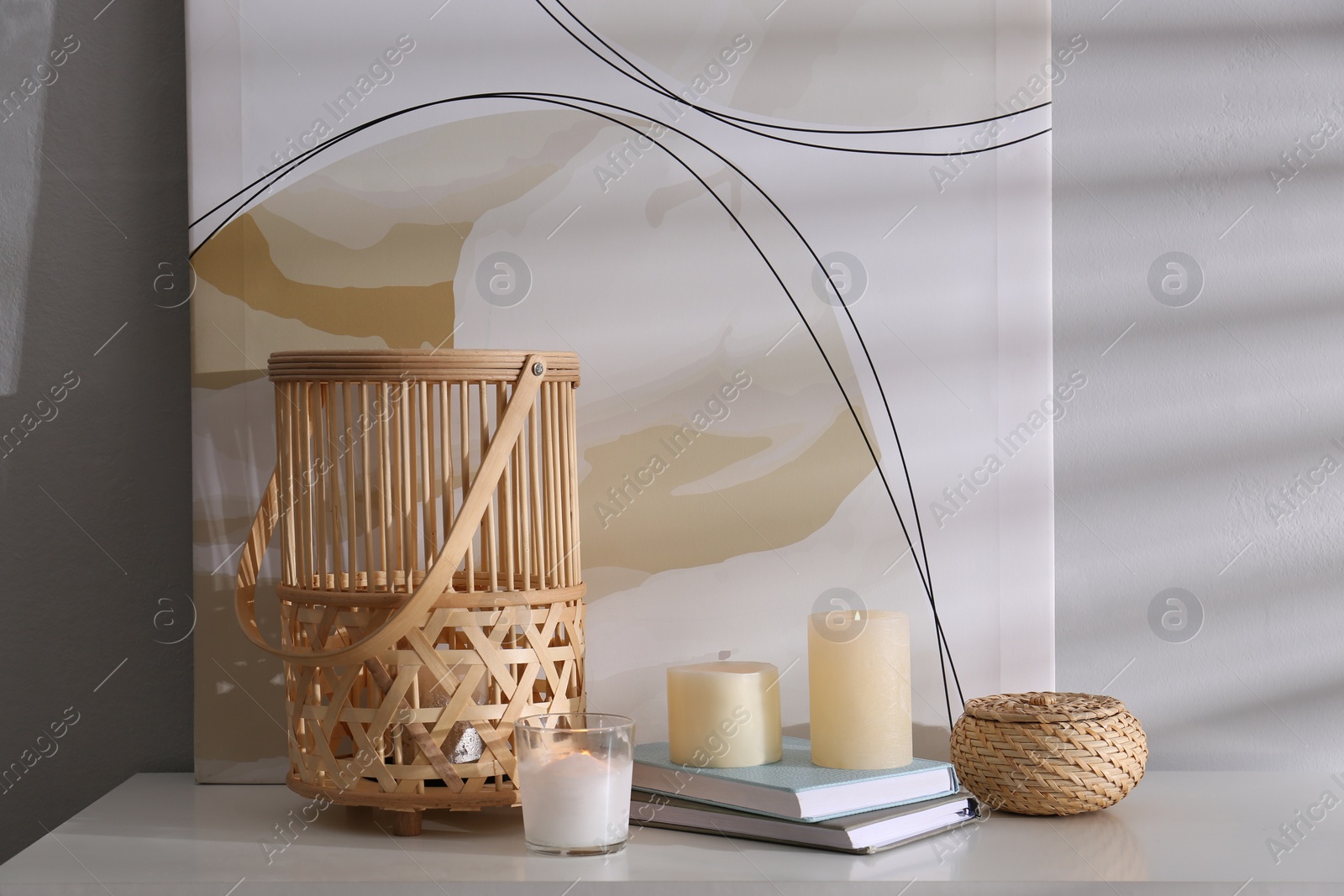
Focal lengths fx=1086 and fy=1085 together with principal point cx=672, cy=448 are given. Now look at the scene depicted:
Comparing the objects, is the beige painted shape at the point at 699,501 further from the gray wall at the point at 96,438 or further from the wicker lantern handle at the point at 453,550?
the gray wall at the point at 96,438

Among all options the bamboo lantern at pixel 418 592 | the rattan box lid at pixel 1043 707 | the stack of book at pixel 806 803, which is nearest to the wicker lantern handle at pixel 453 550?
the bamboo lantern at pixel 418 592

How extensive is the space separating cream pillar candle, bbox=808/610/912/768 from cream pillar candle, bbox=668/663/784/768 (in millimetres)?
42

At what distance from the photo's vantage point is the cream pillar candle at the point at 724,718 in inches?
31.6

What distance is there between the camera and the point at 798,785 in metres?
0.75

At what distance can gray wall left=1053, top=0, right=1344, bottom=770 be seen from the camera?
3.19 feet

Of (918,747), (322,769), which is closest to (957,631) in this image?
(918,747)

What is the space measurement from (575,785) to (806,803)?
16 centimetres

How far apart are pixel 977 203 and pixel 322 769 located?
713 millimetres

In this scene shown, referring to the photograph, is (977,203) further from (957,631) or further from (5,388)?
(5,388)

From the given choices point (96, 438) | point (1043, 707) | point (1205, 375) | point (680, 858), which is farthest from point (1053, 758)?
point (96, 438)

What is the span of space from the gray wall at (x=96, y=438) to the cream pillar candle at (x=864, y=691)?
1.94ft

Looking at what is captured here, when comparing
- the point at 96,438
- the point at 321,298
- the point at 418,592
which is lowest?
the point at 418,592

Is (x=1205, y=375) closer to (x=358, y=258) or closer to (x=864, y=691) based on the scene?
(x=864, y=691)

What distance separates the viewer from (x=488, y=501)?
76 cm
